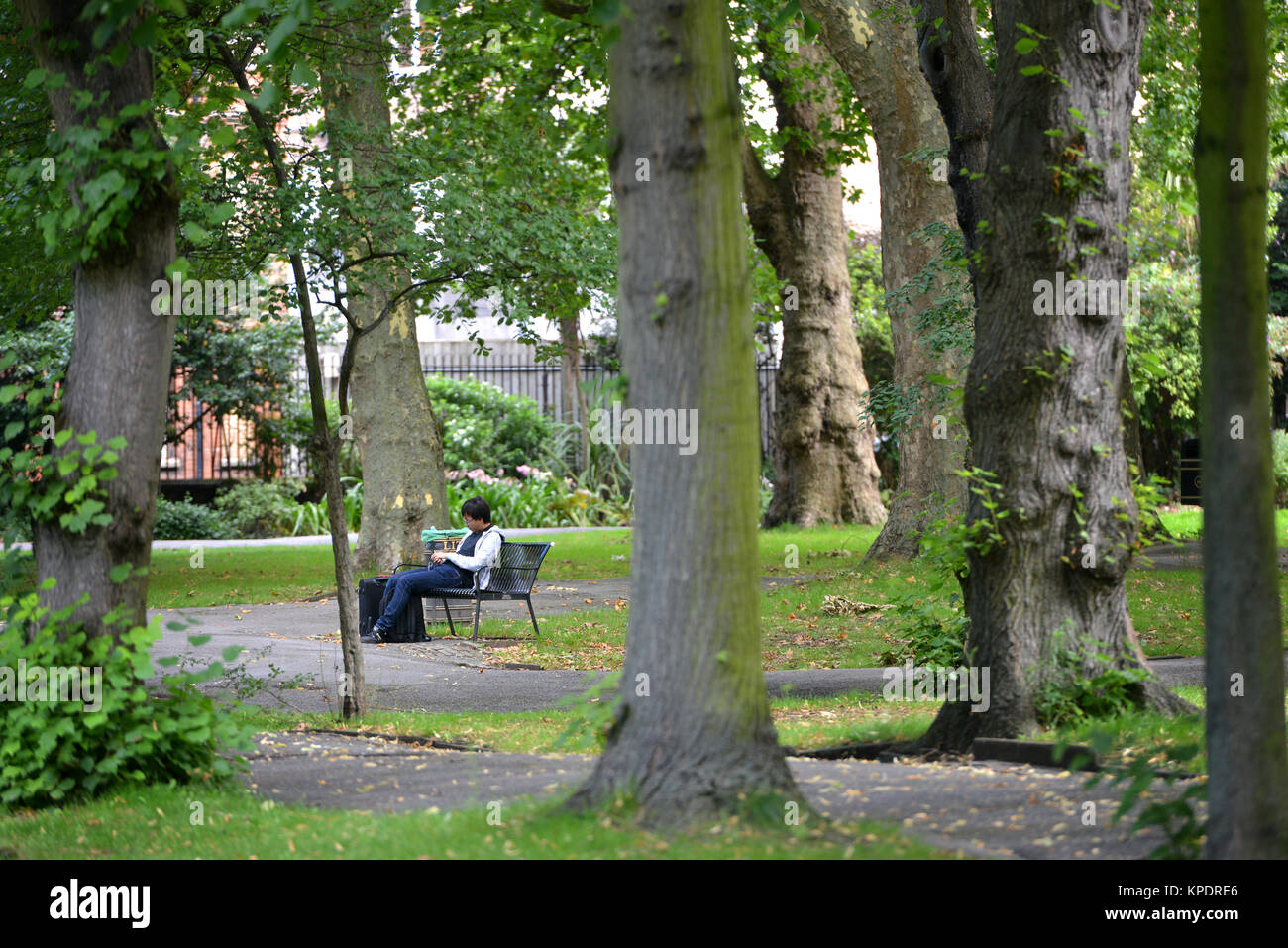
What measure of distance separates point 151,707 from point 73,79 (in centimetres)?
300

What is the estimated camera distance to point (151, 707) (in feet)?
19.7

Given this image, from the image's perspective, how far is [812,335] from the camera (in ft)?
67.8

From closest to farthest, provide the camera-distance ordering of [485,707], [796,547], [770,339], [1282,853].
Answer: [1282,853] → [485,707] → [796,547] → [770,339]

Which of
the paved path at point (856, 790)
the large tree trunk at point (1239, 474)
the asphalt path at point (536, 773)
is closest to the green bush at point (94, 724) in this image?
the asphalt path at point (536, 773)

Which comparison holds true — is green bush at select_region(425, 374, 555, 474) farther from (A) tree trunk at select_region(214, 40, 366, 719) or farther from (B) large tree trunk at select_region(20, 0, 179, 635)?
(B) large tree trunk at select_region(20, 0, 179, 635)

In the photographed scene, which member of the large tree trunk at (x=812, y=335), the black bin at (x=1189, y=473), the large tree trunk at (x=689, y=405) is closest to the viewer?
the large tree trunk at (x=689, y=405)

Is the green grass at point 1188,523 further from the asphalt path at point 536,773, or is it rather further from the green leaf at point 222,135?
the green leaf at point 222,135

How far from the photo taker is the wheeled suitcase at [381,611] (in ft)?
40.0

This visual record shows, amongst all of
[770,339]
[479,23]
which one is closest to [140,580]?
[479,23]

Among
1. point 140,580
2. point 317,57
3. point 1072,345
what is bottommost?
point 140,580

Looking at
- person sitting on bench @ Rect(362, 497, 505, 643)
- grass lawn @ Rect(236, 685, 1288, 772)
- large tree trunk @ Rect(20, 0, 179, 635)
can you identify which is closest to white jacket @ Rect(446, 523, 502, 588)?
person sitting on bench @ Rect(362, 497, 505, 643)

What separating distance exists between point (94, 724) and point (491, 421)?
2155cm

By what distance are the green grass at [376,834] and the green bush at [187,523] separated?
18.7 meters

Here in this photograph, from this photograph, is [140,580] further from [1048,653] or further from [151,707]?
[1048,653]
